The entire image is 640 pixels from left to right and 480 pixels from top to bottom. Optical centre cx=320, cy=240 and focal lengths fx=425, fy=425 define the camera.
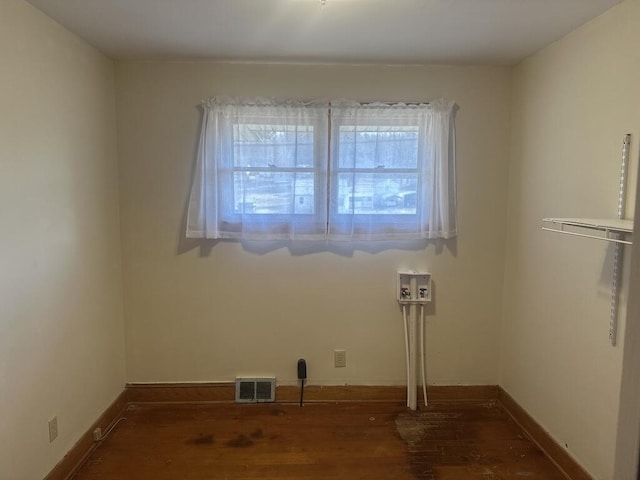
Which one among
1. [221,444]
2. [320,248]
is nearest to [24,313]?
[221,444]

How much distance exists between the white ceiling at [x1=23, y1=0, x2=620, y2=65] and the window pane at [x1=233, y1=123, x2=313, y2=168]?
1.38 feet

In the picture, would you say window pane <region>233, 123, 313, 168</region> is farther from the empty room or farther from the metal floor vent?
the metal floor vent

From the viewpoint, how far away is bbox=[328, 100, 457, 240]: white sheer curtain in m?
2.67

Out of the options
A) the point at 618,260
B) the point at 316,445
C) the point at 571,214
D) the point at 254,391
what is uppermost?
the point at 571,214

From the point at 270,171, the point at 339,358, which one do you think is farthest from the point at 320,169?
the point at 339,358

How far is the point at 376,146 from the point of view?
8.77 feet

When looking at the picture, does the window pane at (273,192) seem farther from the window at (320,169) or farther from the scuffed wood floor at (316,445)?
the scuffed wood floor at (316,445)

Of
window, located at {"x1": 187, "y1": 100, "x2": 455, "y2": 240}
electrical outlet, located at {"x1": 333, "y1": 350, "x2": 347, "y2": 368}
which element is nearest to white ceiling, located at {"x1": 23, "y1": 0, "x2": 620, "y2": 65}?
window, located at {"x1": 187, "y1": 100, "x2": 455, "y2": 240}

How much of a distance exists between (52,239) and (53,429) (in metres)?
0.91

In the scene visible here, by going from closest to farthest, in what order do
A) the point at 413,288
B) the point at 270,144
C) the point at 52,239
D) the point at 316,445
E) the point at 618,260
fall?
the point at 618,260 → the point at 52,239 → the point at 316,445 → the point at 270,144 → the point at 413,288

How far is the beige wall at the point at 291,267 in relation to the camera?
2.69 metres

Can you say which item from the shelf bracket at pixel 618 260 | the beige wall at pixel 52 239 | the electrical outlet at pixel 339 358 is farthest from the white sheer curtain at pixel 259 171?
the shelf bracket at pixel 618 260

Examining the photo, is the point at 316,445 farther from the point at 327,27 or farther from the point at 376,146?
the point at 327,27

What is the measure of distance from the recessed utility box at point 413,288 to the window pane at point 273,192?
30.9 inches
